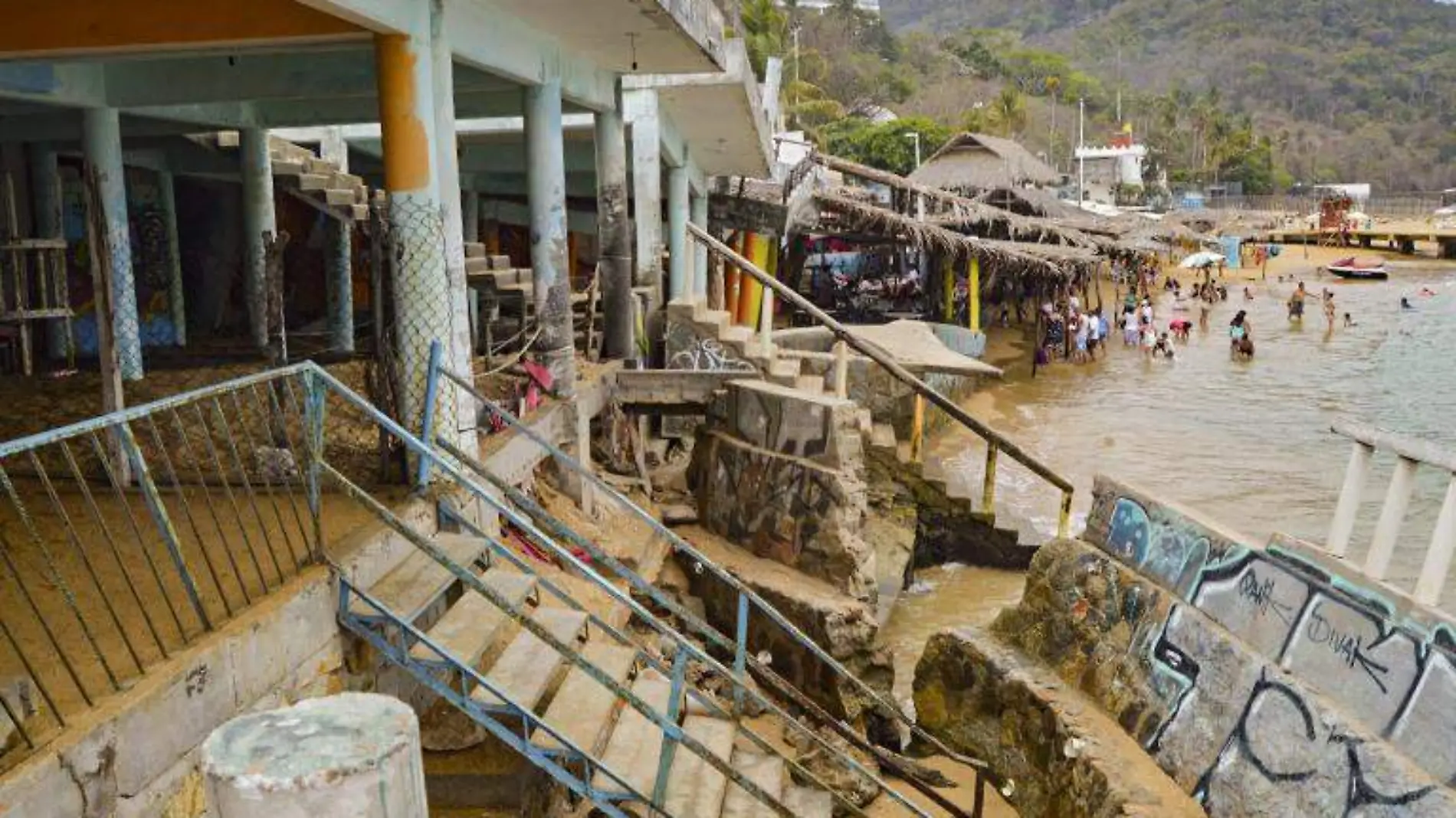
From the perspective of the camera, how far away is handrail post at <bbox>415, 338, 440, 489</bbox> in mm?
Result: 7043

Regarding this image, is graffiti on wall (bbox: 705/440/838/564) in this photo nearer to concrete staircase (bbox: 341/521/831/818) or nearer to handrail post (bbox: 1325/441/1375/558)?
concrete staircase (bbox: 341/521/831/818)

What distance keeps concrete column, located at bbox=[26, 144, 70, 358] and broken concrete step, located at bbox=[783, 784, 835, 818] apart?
34.7ft

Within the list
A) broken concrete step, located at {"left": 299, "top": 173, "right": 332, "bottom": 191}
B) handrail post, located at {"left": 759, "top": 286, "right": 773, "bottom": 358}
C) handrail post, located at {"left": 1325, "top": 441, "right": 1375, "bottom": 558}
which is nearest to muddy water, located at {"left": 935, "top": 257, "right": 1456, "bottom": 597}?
handrail post, located at {"left": 1325, "top": 441, "right": 1375, "bottom": 558}

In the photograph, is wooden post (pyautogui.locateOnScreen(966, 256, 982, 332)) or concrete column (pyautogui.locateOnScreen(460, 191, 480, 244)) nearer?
concrete column (pyautogui.locateOnScreen(460, 191, 480, 244))

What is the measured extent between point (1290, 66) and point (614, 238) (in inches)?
6348

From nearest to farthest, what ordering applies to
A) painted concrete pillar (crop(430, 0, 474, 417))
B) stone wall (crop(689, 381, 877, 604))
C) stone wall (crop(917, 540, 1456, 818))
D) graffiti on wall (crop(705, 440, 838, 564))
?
1. stone wall (crop(917, 540, 1456, 818))
2. painted concrete pillar (crop(430, 0, 474, 417))
3. stone wall (crop(689, 381, 877, 604))
4. graffiti on wall (crop(705, 440, 838, 564))

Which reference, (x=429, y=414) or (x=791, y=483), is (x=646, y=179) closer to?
(x=791, y=483)

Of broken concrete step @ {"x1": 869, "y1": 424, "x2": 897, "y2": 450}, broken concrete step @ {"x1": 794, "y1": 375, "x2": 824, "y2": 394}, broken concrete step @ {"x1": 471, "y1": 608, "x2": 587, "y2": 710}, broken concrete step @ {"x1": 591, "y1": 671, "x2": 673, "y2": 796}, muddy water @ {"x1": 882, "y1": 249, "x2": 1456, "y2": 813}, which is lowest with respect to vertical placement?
muddy water @ {"x1": 882, "y1": 249, "x2": 1456, "y2": 813}

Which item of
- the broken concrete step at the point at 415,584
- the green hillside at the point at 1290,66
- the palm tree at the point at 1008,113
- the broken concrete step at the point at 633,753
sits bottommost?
the broken concrete step at the point at 633,753

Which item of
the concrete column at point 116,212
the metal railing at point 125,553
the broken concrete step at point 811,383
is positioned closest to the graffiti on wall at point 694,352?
the broken concrete step at point 811,383

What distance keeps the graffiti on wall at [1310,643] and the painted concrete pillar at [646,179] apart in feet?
29.6

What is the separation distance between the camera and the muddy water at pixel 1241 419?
17.5 m

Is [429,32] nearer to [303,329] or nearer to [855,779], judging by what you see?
[855,779]

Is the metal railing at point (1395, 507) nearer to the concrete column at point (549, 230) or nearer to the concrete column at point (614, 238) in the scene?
the concrete column at point (549, 230)
